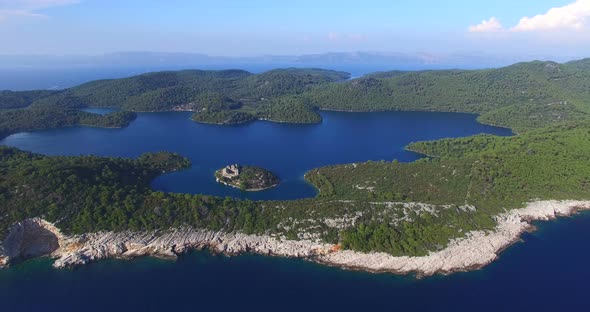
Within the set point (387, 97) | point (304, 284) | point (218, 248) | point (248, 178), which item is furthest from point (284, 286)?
point (387, 97)

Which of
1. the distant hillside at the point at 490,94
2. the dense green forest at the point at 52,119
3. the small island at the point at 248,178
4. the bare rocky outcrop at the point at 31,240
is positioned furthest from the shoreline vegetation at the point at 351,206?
the dense green forest at the point at 52,119

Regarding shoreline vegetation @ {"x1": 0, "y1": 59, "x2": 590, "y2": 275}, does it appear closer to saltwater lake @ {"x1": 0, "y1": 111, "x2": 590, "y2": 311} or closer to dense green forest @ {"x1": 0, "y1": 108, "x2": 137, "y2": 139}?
saltwater lake @ {"x1": 0, "y1": 111, "x2": 590, "y2": 311}

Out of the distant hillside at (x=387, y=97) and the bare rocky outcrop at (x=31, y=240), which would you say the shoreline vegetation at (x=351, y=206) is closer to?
the bare rocky outcrop at (x=31, y=240)

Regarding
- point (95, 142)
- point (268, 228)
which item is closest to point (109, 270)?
point (268, 228)

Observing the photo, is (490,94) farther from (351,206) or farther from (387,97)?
(351,206)

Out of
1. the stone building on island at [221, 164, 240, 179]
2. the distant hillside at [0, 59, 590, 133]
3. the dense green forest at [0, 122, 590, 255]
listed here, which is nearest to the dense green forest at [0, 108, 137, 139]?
the distant hillside at [0, 59, 590, 133]

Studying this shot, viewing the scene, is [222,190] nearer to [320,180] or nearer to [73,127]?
[320,180]
